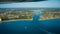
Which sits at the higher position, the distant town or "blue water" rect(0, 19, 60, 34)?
the distant town

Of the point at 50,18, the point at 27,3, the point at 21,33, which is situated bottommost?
the point at 21,33

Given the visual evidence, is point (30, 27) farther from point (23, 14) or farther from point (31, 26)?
point (23, 14)

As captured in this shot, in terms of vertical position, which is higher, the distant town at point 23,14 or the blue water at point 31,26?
the distant town at point 23,14

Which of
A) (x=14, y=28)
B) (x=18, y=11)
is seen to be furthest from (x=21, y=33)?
(x=18, y=11)

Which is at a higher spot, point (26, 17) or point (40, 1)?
point (40, 1)

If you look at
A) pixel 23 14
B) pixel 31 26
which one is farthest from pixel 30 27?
pixel 23 14

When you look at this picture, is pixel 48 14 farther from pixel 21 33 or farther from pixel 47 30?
pixel 21 33

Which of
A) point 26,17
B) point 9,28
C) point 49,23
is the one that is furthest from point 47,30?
point 9,28

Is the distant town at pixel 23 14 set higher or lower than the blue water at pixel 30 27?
higher

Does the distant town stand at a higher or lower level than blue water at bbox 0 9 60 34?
higher

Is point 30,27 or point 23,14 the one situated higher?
point 23,14
